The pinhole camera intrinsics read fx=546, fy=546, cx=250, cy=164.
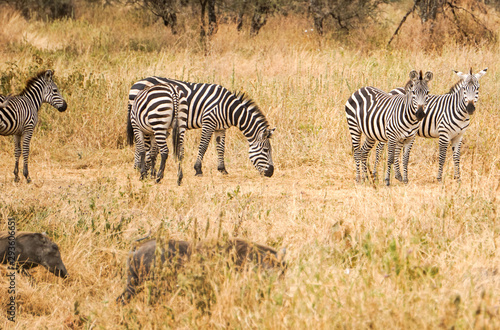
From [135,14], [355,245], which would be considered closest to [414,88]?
[355,245]

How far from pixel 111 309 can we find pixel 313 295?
138 centimetres

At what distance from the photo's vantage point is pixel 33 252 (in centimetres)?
403

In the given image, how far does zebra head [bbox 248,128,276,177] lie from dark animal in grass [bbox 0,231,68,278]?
3.93 meters

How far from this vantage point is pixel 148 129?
7.48m

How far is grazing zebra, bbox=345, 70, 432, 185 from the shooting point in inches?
260

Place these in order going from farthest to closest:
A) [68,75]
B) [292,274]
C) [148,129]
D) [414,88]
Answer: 1. [68,75]
2. [148,129]
3. [414,88]
4. [292,274]

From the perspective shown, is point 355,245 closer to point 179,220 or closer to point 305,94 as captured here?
point 179,220

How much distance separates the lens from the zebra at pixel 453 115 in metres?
6.91

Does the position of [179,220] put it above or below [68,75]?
below

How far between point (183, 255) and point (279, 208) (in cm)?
182

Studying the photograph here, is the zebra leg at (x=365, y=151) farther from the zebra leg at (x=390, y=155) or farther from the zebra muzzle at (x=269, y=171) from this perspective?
the zebra muzzle at (x=269, y=171)

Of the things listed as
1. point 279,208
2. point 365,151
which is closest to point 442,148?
point 365,151

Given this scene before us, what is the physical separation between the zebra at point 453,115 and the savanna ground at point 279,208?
409 mm

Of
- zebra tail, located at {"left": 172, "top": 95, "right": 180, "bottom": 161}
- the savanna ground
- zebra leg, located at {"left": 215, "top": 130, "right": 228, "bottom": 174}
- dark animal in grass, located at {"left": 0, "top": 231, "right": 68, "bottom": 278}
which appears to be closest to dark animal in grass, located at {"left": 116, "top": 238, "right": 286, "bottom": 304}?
the savanna ground
